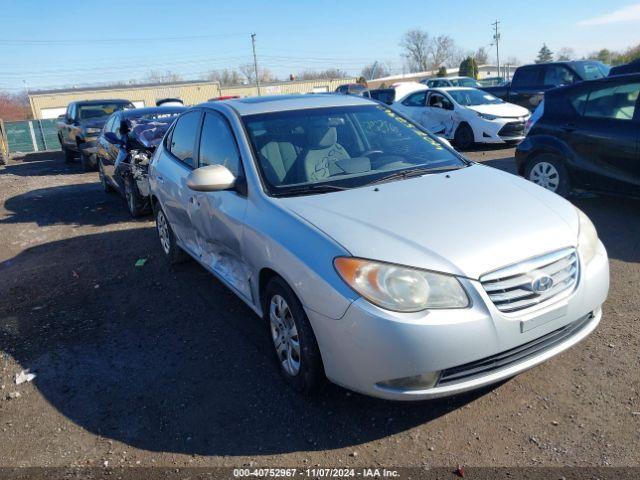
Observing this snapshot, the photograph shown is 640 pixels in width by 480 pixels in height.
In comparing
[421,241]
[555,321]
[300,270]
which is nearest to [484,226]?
[421,241]

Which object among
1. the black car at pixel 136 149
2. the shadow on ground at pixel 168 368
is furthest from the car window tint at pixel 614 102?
the black car at pixel 136 149

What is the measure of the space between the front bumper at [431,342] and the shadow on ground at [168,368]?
1.38 feet

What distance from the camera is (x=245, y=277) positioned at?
360cm

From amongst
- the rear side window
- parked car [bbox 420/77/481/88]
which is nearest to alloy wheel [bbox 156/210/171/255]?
the rear side window

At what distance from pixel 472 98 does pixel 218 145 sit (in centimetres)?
1105

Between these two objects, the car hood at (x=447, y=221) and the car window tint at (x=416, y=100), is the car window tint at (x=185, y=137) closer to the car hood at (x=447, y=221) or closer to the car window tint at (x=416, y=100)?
the car hood at (x=447, y=221)

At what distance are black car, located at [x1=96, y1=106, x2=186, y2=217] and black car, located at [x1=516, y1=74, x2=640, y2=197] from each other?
541 centimetres

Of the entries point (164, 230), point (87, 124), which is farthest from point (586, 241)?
point (87, 124)

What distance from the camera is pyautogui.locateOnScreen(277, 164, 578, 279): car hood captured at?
2594 mm

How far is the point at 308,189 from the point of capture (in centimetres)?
339

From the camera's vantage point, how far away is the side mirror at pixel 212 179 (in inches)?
137

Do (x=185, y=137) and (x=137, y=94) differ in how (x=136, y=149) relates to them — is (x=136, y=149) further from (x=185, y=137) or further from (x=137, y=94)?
(x=137, y=94)

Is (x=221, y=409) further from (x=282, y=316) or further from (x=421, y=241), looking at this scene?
(x=421, y=241)

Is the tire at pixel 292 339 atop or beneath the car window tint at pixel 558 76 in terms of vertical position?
beneath
